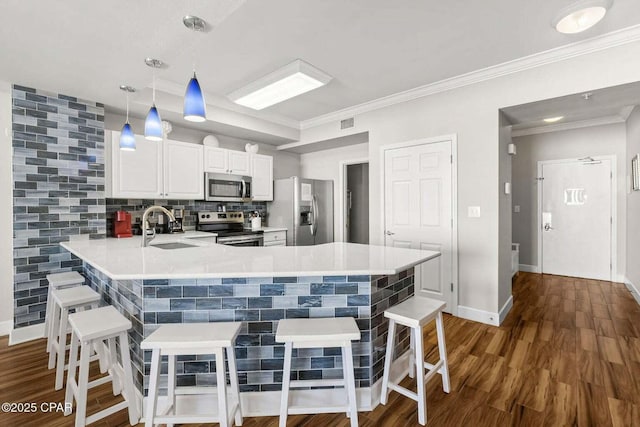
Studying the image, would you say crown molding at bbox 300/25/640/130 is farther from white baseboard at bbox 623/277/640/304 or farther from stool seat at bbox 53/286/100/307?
stool seat at bbox 53/286/100/307

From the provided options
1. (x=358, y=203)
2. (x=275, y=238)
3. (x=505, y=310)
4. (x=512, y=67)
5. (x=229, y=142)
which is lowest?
(x=505, y=310)

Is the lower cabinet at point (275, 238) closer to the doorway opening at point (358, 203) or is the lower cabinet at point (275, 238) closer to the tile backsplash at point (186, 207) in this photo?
the tile backsplash at point (186, 207)

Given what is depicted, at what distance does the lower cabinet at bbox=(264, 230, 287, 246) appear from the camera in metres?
4.45

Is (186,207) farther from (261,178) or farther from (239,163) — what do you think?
(261,178)

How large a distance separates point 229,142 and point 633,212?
223 inches

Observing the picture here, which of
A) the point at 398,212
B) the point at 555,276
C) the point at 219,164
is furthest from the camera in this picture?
the point at 555,276

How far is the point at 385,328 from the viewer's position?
201 cm


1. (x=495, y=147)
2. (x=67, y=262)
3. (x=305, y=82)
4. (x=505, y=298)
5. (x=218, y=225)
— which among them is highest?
(x=305, y=82)

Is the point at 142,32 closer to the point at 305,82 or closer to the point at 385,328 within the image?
the point at 305,82

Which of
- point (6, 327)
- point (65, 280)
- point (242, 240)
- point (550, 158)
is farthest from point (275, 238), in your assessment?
point (550, 158)

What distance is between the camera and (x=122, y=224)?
3.47 m

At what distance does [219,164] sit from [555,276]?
5.69 m

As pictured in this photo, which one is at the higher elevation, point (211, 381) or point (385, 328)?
point (385, 328)

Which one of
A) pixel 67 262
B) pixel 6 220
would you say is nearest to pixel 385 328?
pixel 67 262
